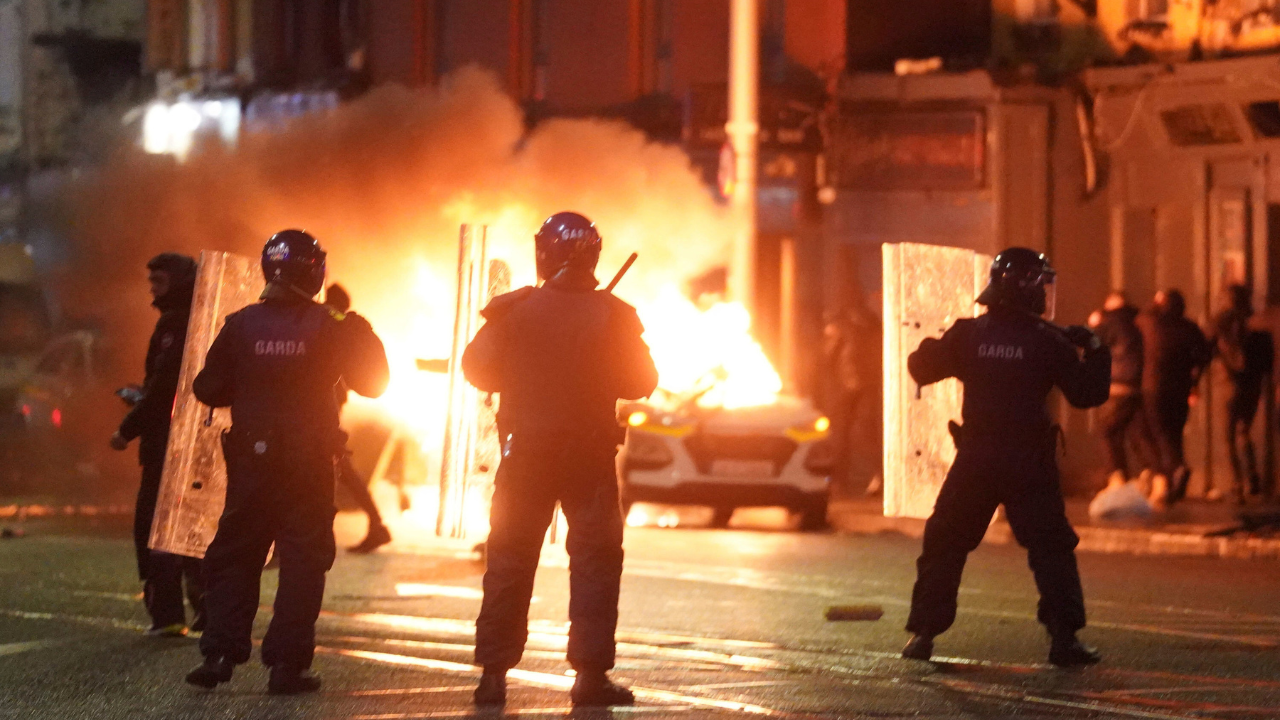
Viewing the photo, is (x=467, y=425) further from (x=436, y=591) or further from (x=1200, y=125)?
(x=1200, y=125)

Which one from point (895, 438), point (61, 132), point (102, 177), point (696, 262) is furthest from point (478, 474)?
point (61, 132)

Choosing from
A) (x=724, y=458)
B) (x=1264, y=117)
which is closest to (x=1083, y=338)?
(x=724, y=458)

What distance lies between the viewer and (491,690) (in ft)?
24.5

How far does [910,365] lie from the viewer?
28.9 ft

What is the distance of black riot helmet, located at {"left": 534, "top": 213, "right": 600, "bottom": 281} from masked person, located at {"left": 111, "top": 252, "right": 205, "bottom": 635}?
234 cm

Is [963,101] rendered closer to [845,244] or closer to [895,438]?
[845,244]

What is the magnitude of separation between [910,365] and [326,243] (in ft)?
54.2

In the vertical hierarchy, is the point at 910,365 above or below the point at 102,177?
below

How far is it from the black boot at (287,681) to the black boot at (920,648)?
2.55 meters

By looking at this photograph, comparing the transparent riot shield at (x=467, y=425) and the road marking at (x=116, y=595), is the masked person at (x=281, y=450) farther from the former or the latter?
the road marking at (x=116, y=595)

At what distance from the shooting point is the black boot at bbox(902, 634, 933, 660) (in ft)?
28.5

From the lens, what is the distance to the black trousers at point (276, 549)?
25.6 ft

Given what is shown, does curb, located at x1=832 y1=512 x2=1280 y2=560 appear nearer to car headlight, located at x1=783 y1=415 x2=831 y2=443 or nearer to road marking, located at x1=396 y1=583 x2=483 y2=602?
car headlight, located at x1=783 y1=415 x2=831 y2=443

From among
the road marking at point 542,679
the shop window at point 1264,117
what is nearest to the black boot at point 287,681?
the road marking at point 542,679
